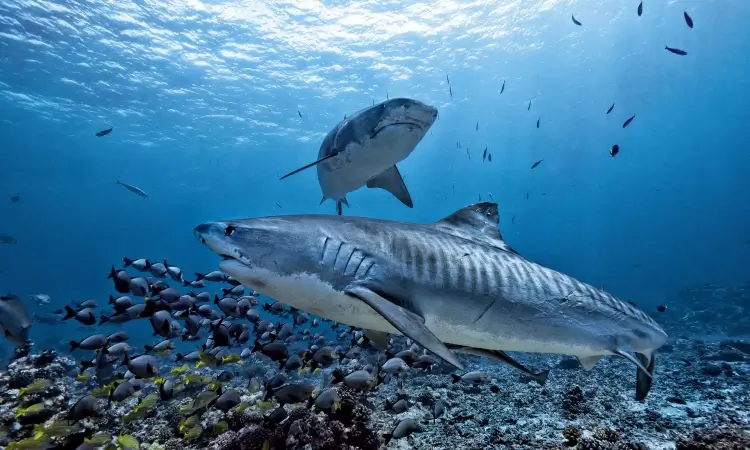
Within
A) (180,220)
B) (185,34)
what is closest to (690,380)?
(185,34)

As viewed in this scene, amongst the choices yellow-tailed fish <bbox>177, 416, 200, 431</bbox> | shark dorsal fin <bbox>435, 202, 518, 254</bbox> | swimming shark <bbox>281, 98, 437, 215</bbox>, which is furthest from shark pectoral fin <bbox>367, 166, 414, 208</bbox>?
yellow-tailed fish <bbox>177, 416, 200, 431</bbox>

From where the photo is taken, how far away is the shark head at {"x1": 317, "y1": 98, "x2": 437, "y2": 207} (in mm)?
4762

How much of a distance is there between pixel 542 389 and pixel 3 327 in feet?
34.2

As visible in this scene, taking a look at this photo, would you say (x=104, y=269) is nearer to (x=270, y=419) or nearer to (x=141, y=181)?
(x=141, y=181)

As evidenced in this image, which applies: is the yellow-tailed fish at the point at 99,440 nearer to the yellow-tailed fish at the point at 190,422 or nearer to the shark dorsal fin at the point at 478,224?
the yellow-tailed fish at the point at 190,422

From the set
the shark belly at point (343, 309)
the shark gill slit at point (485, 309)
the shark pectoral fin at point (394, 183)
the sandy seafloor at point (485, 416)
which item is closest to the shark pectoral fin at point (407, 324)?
the shark belly at point (343, 309)

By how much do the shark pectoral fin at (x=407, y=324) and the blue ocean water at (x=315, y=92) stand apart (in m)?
24.8

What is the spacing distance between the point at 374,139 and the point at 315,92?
31752 mm

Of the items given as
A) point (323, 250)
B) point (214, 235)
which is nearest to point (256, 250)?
point (214, 235)

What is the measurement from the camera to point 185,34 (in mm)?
24422

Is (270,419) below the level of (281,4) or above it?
below

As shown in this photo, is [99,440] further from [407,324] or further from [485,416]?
[485,416]

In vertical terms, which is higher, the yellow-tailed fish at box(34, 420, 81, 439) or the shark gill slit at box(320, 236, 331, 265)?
the shark gill slit at box(320, 236, 331, 265)

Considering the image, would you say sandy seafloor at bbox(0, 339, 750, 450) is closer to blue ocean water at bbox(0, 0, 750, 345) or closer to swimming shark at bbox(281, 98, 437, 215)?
swimming shark at bbox(281, 98, 437, 215)
